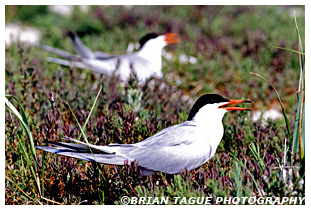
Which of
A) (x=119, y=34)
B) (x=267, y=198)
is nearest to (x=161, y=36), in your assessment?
(x=119, y=34)

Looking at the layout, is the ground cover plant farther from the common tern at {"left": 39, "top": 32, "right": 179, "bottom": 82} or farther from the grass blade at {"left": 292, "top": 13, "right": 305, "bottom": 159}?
the common tern at {"left": 39, "top": 32, "right": 179, "bottom": 82}

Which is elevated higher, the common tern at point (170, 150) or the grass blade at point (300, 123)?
the grass blade at point (300, 123)

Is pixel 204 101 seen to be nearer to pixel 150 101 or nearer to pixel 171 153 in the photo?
pixel 171 153

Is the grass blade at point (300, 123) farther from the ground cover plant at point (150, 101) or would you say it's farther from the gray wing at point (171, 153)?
the gray wing at point (171, 153)

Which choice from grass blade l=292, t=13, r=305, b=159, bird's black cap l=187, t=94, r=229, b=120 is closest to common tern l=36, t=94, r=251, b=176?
bird's black cap l=187, t=94, r=229, b=120

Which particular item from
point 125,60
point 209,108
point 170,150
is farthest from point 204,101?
point 125,60

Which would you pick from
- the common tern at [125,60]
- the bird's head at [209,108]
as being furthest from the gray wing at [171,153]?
the common tern at [125,60]

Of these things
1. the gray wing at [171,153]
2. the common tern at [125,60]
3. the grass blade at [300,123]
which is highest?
the common tern at [125,60]
